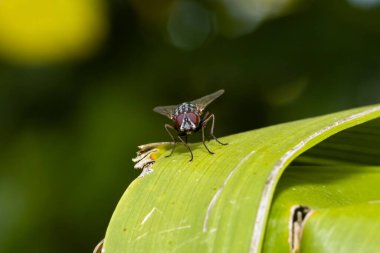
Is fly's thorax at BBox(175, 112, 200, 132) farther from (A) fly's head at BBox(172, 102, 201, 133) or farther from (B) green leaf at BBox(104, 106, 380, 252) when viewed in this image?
(B) green leaf at BBox(104, 106, 380, 252)

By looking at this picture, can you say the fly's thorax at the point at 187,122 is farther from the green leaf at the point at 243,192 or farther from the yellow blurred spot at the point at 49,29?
the yellow blurred spot at the point at 49,29

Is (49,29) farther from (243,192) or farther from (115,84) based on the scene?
(243,192)

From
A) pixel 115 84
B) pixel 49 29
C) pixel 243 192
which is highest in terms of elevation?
pixel 49 29

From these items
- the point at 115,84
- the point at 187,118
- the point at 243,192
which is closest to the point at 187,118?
the point at 187,118

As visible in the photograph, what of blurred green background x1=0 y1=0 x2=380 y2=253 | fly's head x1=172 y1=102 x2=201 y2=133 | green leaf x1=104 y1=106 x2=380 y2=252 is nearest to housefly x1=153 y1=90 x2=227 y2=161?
fly's head x1=172 y1=102 x2=201 y2=133

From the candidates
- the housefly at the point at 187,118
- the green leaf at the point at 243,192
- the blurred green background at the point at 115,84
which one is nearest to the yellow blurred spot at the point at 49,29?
the blurred green background at the point at 115,84

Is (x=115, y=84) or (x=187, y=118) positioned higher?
(x=115, y=84)
